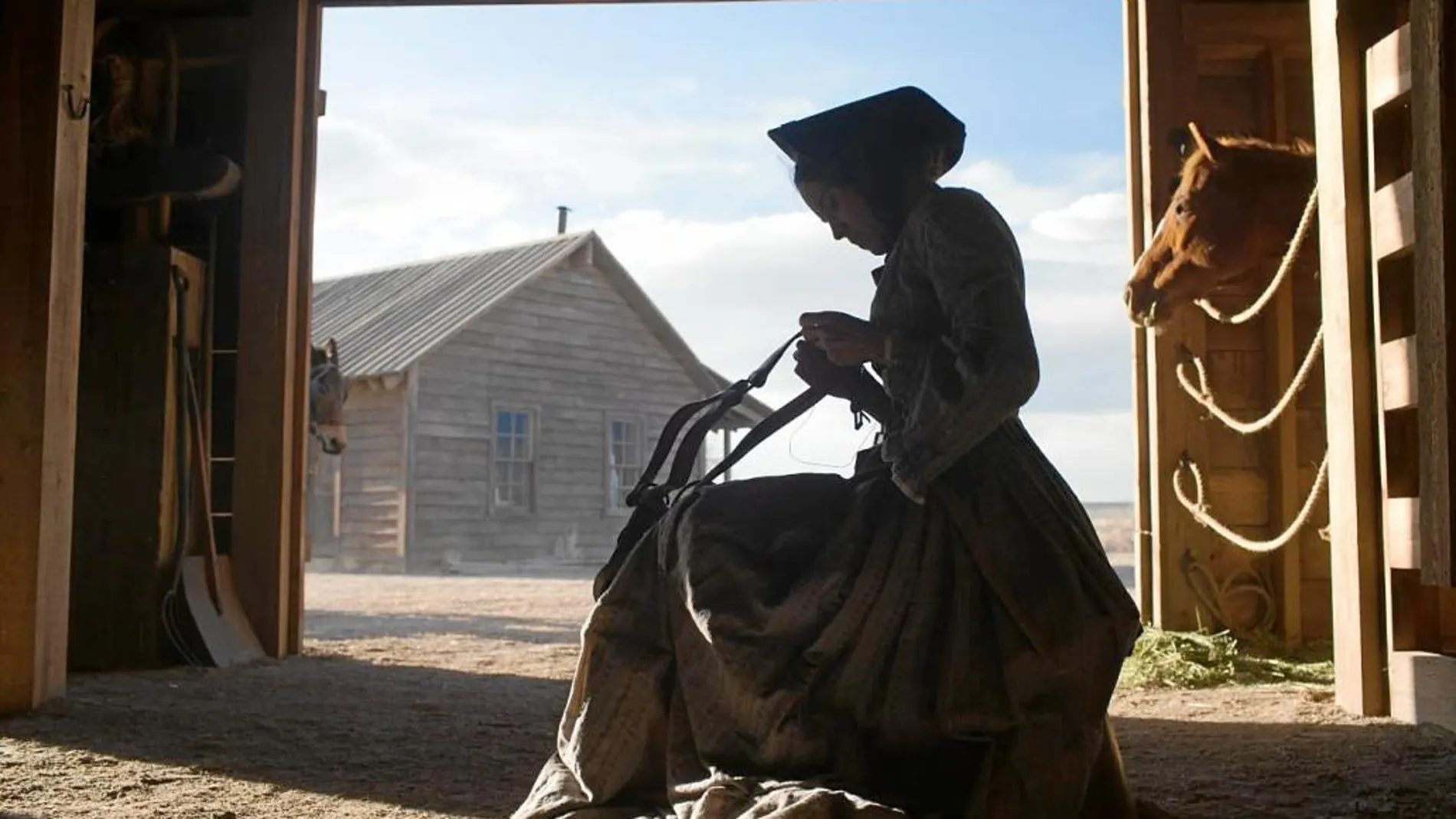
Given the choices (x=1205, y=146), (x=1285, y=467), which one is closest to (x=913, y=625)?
(x=1205, y=146)

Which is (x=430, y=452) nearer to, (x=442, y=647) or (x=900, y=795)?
(x=442, y=647)

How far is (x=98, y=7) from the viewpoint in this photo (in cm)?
672

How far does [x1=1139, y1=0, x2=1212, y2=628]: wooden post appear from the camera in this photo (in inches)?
268

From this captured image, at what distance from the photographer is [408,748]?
160 inches

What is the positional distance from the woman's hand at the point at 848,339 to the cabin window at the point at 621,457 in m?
19.7

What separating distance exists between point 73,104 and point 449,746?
288 centimetres

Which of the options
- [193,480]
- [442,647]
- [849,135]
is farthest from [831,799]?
[442,647]

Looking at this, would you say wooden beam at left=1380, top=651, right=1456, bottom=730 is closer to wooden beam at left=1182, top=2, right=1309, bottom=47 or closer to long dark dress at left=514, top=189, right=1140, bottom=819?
long dark dress at left=514, top=189, right=1140, bottom=819

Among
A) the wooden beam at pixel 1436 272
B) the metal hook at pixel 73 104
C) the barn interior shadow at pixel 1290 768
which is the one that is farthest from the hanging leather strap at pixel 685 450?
the metal hook at pixel 73 104

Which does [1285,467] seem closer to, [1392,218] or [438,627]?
[1392,218]

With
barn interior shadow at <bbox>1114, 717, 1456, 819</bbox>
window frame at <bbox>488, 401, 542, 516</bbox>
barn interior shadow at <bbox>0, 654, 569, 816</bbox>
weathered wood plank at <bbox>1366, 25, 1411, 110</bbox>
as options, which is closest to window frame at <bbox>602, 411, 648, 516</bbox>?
window frame at <bbox>488, 401, 542, 516</bbox>

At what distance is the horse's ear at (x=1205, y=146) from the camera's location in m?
6.26

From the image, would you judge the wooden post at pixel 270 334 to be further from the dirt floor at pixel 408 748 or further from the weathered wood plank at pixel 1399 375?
the weathered wood plank at pixel 1399 375

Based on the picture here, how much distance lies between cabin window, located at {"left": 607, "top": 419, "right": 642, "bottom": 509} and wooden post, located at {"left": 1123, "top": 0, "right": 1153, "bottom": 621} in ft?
50.1
